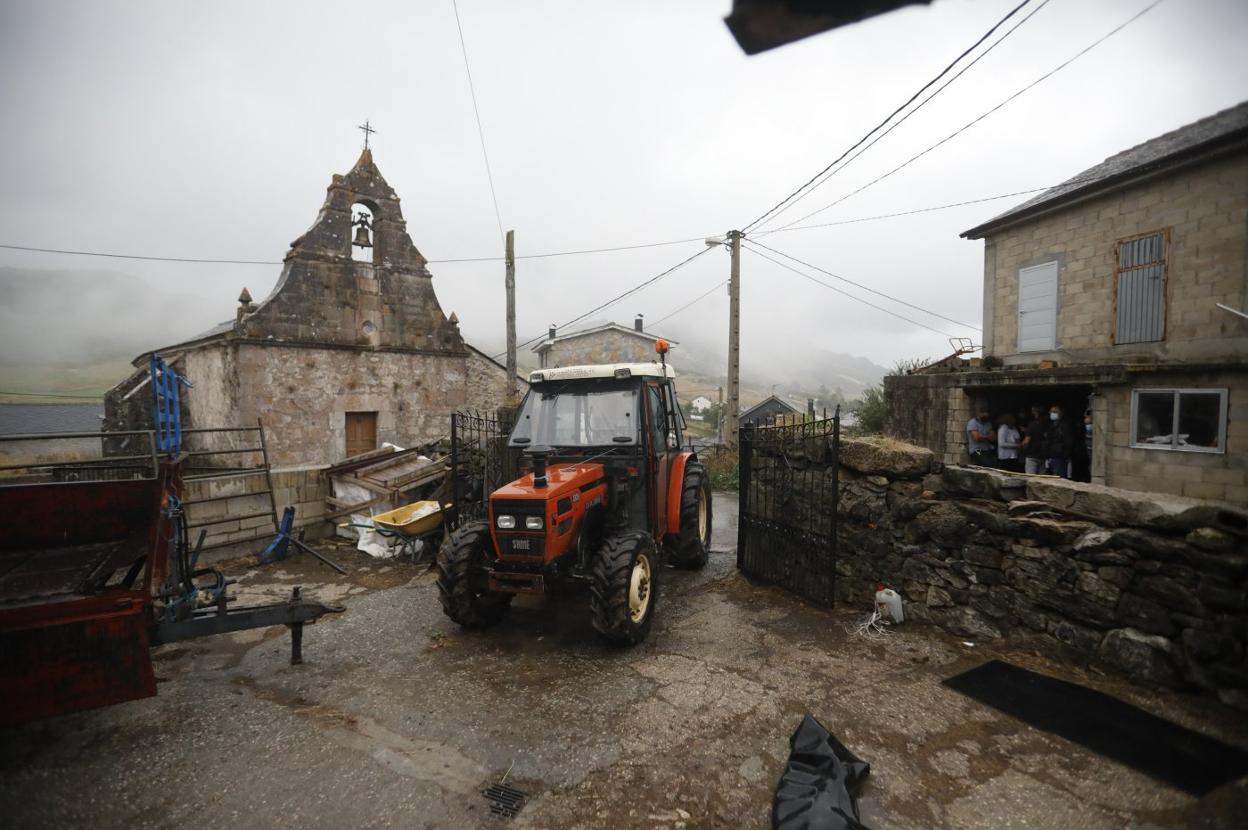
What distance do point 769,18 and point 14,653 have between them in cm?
398

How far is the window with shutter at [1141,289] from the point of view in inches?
340

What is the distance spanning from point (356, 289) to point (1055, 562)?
13.2 meters

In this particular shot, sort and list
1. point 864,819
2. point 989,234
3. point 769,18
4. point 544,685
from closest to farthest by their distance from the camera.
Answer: point 769,18
point 864,819
point 544,685
point 989,234

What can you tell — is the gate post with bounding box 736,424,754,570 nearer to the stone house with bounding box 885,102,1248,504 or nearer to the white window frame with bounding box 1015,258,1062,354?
the stone house with bounding box 885,102,1248,504

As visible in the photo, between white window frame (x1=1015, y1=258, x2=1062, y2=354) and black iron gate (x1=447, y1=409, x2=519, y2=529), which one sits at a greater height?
white window frame (x1=1015, y1=258, x2=1062, y2=354)

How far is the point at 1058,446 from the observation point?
8.78 metres

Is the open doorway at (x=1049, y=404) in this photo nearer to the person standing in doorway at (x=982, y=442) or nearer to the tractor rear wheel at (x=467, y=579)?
the person standing in doorway at (x=982, y=442)

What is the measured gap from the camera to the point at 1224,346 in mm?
7781

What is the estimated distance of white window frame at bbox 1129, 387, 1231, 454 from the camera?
7.86 metres

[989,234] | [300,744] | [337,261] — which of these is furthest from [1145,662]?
[337,261]

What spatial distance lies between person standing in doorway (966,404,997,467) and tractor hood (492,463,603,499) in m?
8.75

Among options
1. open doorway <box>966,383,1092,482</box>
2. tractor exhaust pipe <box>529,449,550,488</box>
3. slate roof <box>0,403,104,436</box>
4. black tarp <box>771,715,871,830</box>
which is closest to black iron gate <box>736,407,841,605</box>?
black tarp <box>771,715,871,830</box>

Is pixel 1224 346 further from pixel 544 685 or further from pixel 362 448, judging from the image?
pixel 362 448

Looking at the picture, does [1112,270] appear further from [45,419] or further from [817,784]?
[45,419]
